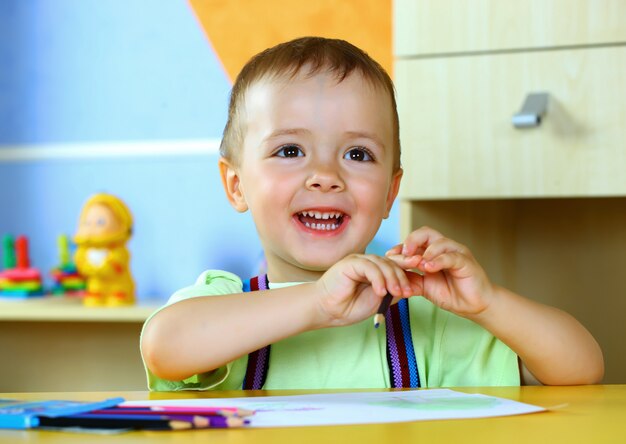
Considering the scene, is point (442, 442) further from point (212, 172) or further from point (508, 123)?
point (212, 172)

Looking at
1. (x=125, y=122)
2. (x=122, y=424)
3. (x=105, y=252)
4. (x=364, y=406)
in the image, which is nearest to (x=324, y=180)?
(x=364, y=406)

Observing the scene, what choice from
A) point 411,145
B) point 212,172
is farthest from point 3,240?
point 411,145

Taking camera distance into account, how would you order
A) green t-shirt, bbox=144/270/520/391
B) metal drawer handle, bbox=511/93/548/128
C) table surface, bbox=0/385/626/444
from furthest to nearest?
metal drawer handle, bbox=511/93/548/128
green t-shirt, bbox=144/270/520/391
table surface, bbox=0/385/626/444

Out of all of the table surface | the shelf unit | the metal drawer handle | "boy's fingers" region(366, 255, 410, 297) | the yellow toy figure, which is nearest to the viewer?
the table surface

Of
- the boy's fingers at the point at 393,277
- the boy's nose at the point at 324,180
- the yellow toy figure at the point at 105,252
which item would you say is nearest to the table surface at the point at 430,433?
the boy's fingers at the point at 393,277

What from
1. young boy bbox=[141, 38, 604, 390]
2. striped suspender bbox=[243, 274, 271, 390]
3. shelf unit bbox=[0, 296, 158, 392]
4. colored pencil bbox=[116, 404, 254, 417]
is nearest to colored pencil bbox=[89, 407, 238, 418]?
colored pencil bbox=[116, 404, 254, 417]

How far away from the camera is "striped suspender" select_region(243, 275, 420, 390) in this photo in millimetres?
901

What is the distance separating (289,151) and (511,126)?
419mm

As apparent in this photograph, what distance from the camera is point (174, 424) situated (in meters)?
0.49

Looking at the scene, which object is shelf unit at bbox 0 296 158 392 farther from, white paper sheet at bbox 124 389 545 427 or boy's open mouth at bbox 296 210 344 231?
white paper sheet at bbox 124 389 545 427

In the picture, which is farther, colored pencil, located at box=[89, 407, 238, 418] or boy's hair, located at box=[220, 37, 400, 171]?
boy's hair, located at box=[220, 37, 400, 171]

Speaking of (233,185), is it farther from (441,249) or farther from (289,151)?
(441,249)

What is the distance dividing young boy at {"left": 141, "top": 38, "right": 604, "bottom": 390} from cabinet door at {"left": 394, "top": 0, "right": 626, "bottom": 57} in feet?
0.94

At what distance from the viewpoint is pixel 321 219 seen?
1000 mm
